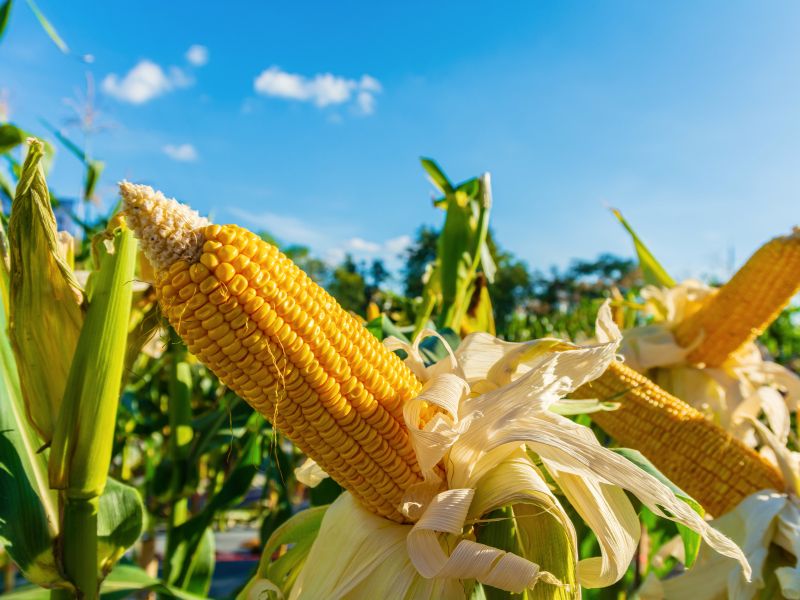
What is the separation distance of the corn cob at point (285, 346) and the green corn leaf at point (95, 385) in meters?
0.19

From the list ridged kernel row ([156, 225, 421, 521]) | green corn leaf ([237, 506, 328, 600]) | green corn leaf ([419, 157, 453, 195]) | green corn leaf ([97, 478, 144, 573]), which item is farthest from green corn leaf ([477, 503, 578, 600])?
green corn leaf ([419, 157, 453, 195])

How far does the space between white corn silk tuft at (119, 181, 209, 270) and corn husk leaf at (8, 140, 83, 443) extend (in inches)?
11.6

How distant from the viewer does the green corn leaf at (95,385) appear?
77cm

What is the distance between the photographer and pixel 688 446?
3.83ft

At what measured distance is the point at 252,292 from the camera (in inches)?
24.0

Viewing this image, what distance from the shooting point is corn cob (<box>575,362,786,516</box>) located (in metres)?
1.16

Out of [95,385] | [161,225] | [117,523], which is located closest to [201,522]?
[117,523]

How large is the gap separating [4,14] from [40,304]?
3.65ft

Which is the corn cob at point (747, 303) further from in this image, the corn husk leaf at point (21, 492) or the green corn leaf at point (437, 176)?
the corn husk leaf at point (21, 492)

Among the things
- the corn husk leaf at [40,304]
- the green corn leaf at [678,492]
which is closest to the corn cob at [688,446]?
the green corn leaf at [678,492]

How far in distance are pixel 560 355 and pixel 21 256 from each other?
77cm

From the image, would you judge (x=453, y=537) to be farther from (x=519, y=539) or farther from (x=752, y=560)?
(x=752, y=560)

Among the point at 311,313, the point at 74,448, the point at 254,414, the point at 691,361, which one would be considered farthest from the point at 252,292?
the point at 691,361

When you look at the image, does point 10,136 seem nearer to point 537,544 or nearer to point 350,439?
point 350,439
